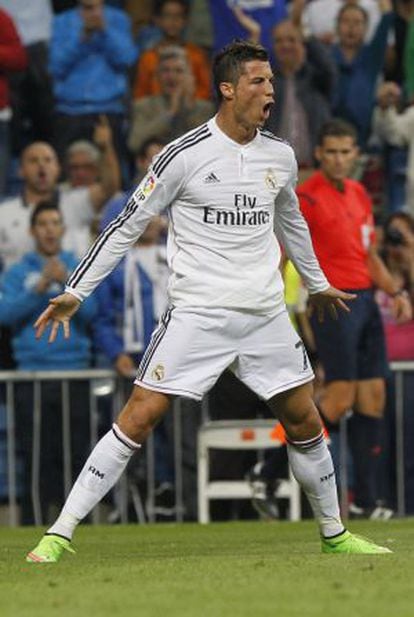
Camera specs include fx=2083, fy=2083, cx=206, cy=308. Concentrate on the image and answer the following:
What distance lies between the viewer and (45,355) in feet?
51.6

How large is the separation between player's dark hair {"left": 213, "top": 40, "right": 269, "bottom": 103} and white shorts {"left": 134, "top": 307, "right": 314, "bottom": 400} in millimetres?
1037

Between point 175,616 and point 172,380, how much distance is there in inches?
101

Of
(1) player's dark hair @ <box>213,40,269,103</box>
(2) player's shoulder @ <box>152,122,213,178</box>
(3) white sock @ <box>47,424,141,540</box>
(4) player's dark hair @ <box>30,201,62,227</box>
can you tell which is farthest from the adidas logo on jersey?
(4) player's dark hair @ <box>30,201,62,227</box>

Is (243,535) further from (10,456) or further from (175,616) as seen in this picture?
(175,616)

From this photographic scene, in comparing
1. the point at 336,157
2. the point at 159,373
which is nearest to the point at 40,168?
the point at 336,157

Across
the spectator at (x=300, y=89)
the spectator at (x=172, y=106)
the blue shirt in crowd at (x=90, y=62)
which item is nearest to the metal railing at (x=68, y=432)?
the spectator at (x=172, y=106)

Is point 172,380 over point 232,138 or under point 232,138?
under

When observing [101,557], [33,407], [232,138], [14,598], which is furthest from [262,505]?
[14,598]

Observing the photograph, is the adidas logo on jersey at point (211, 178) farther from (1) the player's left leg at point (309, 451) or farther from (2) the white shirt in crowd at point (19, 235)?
(2) the white shirt in crowd at point (19, 235)

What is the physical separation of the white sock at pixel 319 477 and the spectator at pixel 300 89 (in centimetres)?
800

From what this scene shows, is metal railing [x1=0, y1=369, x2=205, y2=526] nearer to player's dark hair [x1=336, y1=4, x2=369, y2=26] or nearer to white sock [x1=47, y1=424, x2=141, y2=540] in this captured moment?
player's dark hair [x1=336, y1=4, x2=369, y2=26]

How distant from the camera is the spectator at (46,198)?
16.7 meters

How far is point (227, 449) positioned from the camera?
51.6 feet

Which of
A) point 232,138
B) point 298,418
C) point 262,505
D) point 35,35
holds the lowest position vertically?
point 262,505
